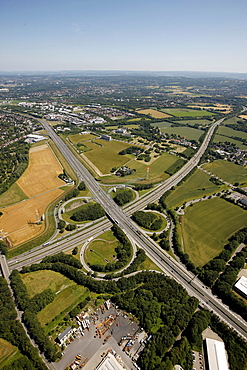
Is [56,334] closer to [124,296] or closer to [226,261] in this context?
[124,296]

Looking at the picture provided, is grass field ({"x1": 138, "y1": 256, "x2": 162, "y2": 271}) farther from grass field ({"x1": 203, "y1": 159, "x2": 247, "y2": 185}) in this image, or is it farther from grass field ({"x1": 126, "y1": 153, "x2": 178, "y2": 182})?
grass field ({"x1": 203, "y1": 159, "x2": 247, "y2": 185})

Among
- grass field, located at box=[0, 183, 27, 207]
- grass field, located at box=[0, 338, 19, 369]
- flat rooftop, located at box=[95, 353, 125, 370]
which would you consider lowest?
grass field, located at box=[0, 338, 19, 369]

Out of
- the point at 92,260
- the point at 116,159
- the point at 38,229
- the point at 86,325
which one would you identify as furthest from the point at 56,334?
the point at 116,159

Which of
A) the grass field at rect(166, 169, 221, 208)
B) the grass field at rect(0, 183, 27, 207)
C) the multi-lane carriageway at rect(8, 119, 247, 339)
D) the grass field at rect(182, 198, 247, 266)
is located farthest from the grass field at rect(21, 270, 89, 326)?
the grass field at rect(166, 169, 221, 208)

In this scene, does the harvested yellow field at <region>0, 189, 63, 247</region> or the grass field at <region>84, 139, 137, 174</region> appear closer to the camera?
the harvested yellow field at <region>0, 189, 63, 247</region>

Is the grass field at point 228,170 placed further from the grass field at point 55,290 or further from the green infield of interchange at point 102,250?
the grass field at point 55,290

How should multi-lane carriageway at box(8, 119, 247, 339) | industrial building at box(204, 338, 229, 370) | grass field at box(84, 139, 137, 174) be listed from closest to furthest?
industrial building at box(204, 338, 229, 370) < multi-lane carriageway at box(8, 119, 247, 339) < grass field at box(84, 139, 137, 174)
